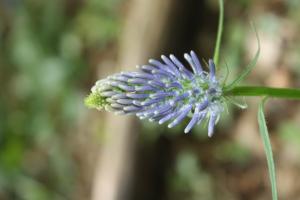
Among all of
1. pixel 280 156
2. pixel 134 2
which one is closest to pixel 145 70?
pixel 280 156

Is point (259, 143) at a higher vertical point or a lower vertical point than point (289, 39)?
lower

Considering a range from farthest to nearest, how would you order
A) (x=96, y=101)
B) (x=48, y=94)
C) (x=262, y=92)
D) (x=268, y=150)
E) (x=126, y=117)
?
1. (x=48, y=94)
2. (x=126, y=117)
3. (x=96, y=101)
4. (x=262, y=92)
5. (x=268, y=150)

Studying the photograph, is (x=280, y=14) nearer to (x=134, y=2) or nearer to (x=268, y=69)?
(x=268, y=69)

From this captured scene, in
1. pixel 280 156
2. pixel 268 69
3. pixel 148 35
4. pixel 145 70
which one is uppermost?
pixel 148 35

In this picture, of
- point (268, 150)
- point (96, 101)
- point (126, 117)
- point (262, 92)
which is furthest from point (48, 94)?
point (268, 150)

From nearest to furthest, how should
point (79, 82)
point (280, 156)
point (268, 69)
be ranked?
point (280, 156)
point (268, 69)
point (79, 82)

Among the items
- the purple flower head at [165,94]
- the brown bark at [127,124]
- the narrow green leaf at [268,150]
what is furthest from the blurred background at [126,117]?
the narrow green leaf at [268,150]

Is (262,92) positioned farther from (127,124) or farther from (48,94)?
(48,94)

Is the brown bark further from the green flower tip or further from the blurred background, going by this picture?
the green flower tip
